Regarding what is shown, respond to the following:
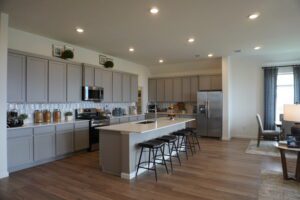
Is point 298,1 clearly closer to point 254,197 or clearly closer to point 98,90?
point 254,197

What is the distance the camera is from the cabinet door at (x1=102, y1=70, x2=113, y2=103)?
619cm

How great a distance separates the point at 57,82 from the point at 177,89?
185 inches

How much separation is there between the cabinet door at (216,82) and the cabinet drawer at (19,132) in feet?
19.5

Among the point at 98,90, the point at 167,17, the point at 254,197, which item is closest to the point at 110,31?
the point at 167,17

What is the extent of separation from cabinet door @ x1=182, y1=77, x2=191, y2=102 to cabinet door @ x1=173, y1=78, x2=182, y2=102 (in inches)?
4.9

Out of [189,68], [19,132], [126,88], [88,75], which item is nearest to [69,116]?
[88,75]

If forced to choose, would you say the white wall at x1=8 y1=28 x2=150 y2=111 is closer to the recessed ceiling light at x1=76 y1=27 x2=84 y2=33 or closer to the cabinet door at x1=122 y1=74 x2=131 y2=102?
the cabinet door at x1=122 y1=74 x2=131 y2=102

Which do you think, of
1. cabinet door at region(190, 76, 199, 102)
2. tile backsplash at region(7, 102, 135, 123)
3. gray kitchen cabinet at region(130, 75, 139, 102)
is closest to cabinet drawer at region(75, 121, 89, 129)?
tile backsplash at region(7, 102, 135, 123)

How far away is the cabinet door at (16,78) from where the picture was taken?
12.8 ft

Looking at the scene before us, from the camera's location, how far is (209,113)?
7164 millimetres

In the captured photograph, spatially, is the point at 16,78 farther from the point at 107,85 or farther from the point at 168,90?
the point at 168,90

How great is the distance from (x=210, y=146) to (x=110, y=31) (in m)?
4.19

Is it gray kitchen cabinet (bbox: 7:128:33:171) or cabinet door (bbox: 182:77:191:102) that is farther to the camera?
cabinet door (bbox: 182:77:191:102)

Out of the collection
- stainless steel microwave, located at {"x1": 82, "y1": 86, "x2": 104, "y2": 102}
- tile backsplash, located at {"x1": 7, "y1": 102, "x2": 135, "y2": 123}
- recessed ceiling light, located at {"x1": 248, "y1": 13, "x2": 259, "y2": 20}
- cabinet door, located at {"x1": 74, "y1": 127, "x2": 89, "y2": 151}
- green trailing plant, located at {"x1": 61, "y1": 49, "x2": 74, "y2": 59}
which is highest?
recessed ceiling light, located at {"x1": 248, "y1": 13, "x2": 259, "y2": 20}
